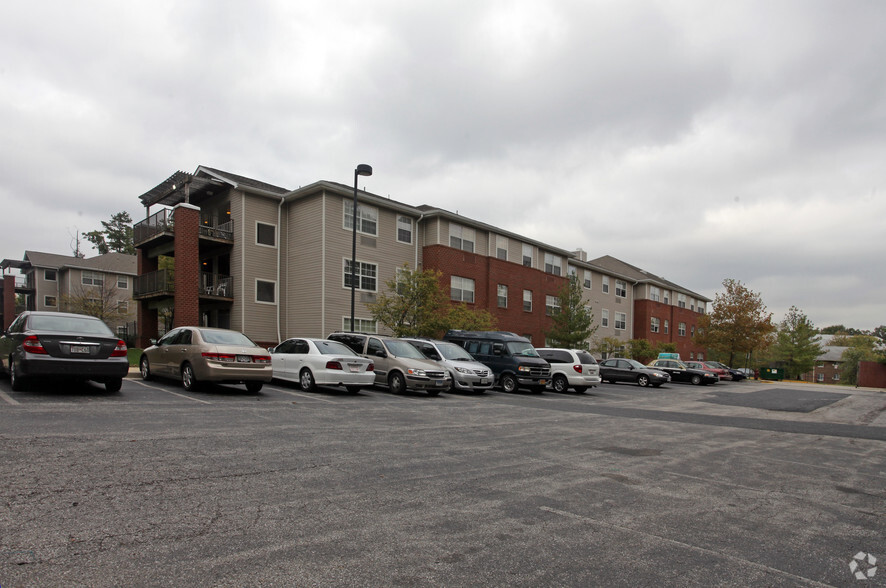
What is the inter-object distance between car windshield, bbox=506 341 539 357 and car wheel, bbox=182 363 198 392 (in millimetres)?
11288

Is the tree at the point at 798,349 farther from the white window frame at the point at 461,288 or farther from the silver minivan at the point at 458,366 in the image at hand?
the silver minivan at the point at 458,366

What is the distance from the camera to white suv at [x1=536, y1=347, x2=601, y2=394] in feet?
71.3

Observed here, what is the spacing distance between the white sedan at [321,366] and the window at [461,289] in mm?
18180

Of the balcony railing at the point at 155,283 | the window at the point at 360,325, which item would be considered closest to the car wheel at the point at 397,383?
the window at the point at 360,325

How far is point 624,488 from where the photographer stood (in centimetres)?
A: 614

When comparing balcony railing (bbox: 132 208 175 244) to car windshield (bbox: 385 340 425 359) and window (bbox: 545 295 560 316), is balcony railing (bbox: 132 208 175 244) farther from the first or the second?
window (bbox: 545 295 560 316)

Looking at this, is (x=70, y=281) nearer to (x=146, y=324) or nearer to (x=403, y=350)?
(x=146, y=324)

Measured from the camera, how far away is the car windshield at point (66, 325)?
1036cm

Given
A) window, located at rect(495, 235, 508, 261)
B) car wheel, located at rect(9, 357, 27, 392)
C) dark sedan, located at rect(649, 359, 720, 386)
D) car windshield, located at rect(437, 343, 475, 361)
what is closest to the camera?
car wheel, located at rect(9, 357, 27, 392)

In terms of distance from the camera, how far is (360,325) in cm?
2838

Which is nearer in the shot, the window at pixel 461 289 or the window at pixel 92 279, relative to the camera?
the window at pixel 461 289

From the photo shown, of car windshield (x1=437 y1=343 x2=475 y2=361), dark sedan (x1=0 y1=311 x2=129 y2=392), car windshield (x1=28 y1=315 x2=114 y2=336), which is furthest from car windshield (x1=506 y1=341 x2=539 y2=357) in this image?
car windshield (x1=28 y1=315 x2=114 y2=336)

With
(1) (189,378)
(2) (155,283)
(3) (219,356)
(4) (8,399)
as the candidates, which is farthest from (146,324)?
(4) (8,399)

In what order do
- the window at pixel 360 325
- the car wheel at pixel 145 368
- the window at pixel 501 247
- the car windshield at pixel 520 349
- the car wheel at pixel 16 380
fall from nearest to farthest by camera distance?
the car wheel at pixel 16 380, the car wheel at pixel 145 368, the car windshield at pixel 520 349, the window at pixel 360 325, the window at pixel 501 247
